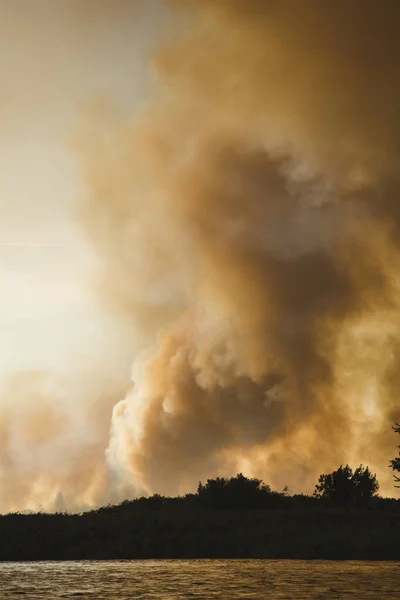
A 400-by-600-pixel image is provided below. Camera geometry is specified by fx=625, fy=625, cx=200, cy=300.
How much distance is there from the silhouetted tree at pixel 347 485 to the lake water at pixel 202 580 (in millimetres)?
53268

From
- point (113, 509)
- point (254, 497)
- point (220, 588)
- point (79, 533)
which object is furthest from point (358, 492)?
point (220, 588)

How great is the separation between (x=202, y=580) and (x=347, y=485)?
72.1m

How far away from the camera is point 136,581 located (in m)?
33.7

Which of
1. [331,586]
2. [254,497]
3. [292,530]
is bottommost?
[331,586]

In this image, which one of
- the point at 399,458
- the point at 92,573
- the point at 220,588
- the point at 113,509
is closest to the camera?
the point at 220,588

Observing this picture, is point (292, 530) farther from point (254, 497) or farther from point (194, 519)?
point (254, 497)

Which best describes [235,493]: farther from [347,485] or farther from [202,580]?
[202,580]

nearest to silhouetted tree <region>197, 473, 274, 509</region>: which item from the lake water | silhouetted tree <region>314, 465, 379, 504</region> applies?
silhouetted tree <region>314, 465, 379, 504</region>

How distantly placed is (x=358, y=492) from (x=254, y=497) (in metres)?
20.1

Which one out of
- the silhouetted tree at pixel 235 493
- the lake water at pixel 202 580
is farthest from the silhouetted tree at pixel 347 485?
the lake water at pixel 202 580

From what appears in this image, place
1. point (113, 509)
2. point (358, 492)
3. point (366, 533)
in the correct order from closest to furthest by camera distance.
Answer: point (366, 533), point (113, 509), point (358, 492)

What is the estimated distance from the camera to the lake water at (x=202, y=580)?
1053 inches

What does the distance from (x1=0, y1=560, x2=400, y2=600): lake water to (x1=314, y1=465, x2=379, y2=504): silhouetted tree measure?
53268 millimetres

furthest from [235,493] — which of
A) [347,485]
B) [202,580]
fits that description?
[202,580]
